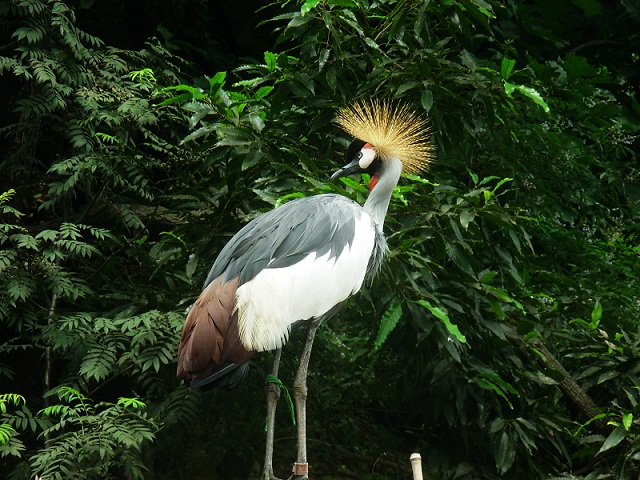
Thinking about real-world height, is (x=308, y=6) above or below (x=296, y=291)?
above

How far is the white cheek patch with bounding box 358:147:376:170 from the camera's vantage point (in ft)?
10.7

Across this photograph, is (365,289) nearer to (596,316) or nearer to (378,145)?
(378,145)

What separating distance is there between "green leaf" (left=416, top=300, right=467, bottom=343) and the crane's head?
1.76ft

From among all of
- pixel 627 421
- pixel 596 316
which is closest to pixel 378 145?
pixel 596 316

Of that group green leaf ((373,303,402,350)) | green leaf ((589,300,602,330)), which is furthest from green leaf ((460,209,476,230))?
green leaf ((589,300,602,330))

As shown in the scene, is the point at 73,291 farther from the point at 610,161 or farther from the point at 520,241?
the point at 610,161

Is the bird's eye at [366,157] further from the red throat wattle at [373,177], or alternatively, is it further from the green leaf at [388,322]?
the green leaf at [388,322]

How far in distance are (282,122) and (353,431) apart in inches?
65.5

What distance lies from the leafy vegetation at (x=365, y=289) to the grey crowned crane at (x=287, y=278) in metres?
0.35

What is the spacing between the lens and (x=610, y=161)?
5.22m

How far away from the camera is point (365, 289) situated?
12.3 feet

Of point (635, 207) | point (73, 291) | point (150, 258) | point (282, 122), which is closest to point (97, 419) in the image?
point (73, 291)

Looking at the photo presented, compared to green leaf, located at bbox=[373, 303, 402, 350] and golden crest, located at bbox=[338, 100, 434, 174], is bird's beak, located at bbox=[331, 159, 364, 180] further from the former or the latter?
green leaf, located at bbox=[373, 303, 402, 350]

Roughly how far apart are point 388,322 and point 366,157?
0.71 m
